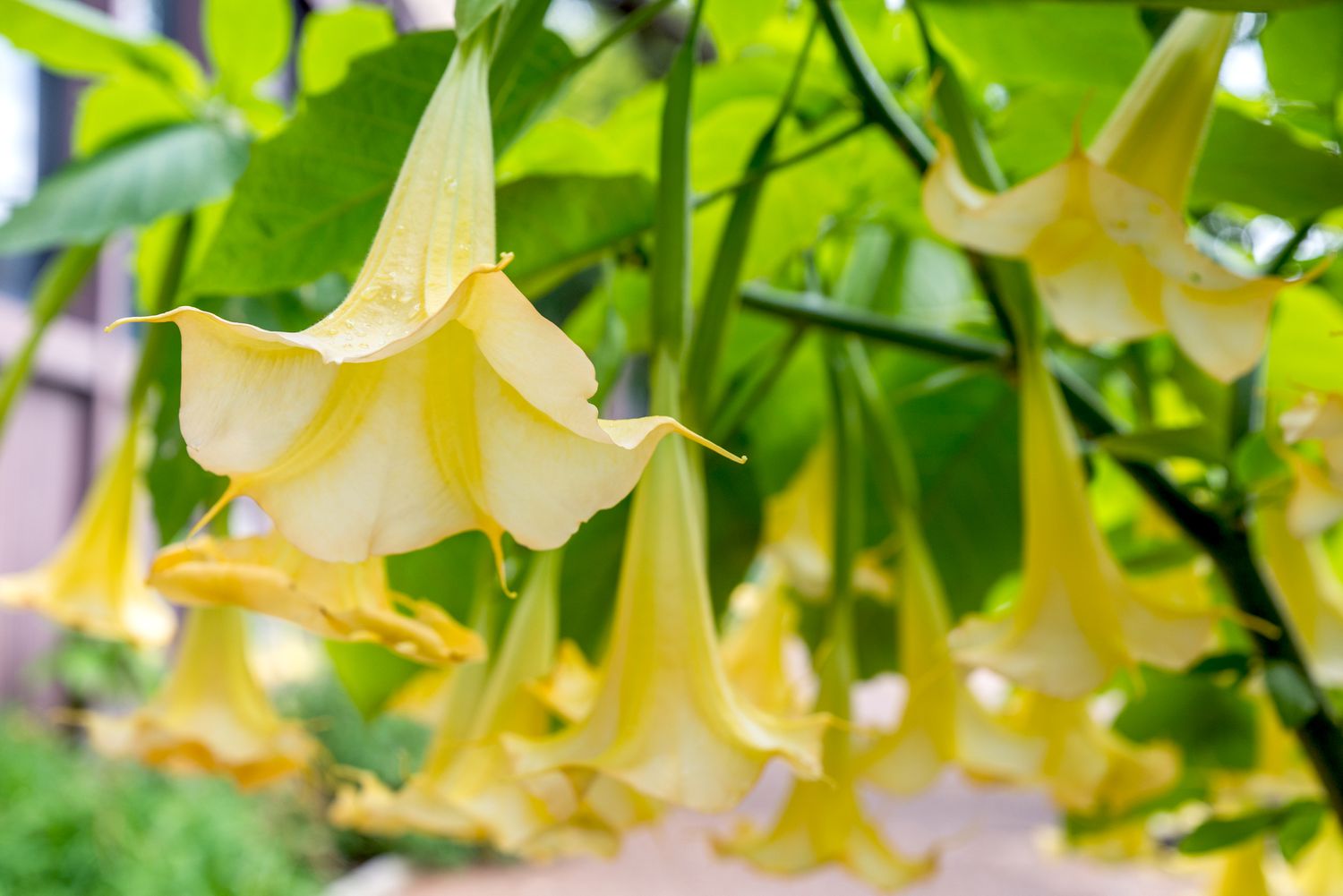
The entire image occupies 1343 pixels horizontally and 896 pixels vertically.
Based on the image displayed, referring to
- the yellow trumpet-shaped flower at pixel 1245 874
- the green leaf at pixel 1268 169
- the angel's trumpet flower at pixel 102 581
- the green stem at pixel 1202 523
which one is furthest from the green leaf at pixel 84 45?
the yellow trumpet-shaped flower at pixel 1245 874

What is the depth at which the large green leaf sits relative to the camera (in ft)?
0.84

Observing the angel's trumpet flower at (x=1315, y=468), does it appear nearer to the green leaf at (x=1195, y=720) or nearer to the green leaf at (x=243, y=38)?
the green leaf at (x=1195, y=720)

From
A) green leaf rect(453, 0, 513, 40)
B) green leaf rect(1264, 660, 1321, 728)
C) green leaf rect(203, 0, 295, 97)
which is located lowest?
green leaf rect(1264, 660, 1321, 728)

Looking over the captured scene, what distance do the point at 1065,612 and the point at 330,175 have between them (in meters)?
0.20

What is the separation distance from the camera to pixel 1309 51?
325mm

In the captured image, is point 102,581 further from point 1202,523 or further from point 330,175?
point 1202,523

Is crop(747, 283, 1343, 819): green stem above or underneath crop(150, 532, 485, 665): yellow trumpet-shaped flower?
underneath

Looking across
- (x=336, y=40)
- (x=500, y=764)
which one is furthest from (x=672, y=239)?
(x=336, y=40)

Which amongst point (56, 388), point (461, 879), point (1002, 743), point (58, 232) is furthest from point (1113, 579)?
point (461, 879)

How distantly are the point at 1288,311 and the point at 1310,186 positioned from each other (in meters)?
0.09

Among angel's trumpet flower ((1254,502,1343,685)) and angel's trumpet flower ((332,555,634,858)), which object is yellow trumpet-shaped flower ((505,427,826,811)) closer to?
angel's trumpet flower ((332,555,634,858))

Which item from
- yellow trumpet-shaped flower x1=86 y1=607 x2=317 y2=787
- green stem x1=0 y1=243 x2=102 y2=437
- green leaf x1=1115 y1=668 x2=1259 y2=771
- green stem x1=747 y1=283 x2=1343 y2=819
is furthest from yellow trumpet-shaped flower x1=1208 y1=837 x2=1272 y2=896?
green stem x1=0 y1=243 x2=102 y2=437

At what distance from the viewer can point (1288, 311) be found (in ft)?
1.20

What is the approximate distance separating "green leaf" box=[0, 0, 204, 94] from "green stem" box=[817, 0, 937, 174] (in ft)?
0.87
